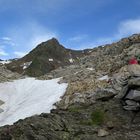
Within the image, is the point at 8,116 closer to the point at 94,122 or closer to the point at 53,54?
the point at 94,122

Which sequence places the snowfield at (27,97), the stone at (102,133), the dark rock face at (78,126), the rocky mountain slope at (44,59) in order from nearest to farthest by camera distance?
1. the dark rock face at (78,126)
2. the stone at (102,133)
3. the snowfield at (27,97)
4. the rocky mountain slope at (44,59)

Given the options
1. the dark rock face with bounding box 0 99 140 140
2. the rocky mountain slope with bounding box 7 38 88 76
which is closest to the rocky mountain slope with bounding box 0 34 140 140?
the dark rock face with bounding box 0 99 140 140

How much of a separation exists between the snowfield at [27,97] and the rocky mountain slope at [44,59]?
31.9 meters

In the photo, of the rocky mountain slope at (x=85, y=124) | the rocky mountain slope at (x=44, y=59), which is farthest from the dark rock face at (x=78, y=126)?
the rocky mountain slope at (x=44, y=59)

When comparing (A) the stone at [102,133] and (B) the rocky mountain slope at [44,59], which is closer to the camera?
(A) the stone at [102,133]

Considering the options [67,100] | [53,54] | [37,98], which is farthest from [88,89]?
[53,54]

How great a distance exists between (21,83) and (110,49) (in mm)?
19937

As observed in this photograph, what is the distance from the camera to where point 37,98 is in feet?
161

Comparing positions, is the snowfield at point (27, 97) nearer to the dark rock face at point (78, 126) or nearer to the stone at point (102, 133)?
the dark rock face at point (78, 126)

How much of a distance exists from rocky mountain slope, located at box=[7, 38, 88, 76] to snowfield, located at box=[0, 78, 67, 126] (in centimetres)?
3190

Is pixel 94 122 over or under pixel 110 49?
under

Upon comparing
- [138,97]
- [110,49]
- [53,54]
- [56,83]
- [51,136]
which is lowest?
[51,136]

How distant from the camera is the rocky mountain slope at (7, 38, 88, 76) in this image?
317 feet

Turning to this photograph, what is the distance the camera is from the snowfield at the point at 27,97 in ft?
145
